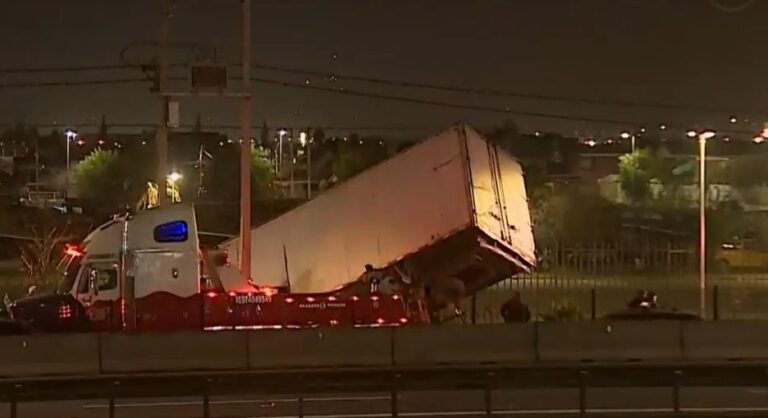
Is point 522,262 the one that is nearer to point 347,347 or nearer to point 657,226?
point 347,347

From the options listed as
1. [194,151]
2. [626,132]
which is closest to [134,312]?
[626,132]

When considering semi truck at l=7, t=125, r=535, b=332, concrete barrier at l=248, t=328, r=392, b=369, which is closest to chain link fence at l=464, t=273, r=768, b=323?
semi truck at l=7, t=125, r=535, b=332

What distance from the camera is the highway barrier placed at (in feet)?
66.1

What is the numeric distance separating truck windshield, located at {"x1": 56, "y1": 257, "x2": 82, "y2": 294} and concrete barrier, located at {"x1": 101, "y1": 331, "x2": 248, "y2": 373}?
2.66 metres

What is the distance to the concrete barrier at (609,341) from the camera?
2131cm

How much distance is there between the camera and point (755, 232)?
60.3 m

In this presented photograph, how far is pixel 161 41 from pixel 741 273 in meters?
33.6

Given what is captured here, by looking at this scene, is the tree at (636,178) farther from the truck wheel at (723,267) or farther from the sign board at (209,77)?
the sign board at (209,77)

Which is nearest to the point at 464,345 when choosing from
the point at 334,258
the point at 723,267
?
the point at 334,258

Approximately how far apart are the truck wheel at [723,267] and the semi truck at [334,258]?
2805 cm

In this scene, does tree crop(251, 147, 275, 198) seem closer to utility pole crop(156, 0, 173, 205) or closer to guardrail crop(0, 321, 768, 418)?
utility pole crop(156, 0, 173, 205)

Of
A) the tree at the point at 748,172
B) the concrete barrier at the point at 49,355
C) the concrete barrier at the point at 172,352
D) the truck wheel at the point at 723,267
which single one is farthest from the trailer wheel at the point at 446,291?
the tree at the point at 748,172

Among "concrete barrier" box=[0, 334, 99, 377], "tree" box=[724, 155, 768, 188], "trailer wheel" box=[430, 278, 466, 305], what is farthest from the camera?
"tree" box=[724, 155, 768, 188]

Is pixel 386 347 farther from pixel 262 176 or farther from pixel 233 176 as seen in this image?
pixel 233 176
